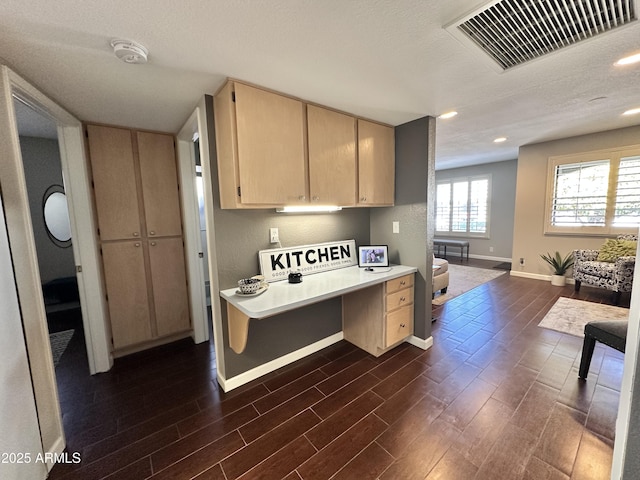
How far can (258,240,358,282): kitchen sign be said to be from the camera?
229 centimetres

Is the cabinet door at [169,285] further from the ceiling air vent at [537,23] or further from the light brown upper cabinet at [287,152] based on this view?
the ceiling air vent at [537,23]

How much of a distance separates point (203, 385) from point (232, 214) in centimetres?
150

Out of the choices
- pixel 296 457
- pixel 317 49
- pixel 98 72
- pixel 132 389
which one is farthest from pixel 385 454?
pixel 98 72

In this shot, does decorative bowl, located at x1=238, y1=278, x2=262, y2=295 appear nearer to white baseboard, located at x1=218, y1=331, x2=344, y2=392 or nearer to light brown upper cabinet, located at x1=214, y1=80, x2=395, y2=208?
light brown upper cabinet, located at x1=214, y1=80, x2=395, y2=208

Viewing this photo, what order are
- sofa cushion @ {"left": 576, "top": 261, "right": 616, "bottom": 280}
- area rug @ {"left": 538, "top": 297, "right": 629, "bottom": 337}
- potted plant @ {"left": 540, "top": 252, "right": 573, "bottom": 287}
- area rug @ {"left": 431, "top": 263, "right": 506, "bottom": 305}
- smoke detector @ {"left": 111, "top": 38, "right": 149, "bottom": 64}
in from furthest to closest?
1. potted plant @ {"left": 540, "top": 252, "right": 573, "bottom": 287}
2. area rug @ {"left": 431, "top": 263, "right": 506, "bottom": 305}
3. sofa cushion @ {"left": 576, "top": 261, "right": 616, "bottom": 280}
4. area rug @ {"left": 538, "top": 297, "right": 629, "bottom": 337}
5. smoke detector @ {"left": 111, "top": 38, "right": 149, "bottom": 64}

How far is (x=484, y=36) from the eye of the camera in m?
1.42

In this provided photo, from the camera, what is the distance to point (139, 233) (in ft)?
8.86

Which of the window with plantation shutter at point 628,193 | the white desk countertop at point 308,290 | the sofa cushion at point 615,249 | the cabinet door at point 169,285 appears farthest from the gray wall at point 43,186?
the window with plantation shutter at point 628,193

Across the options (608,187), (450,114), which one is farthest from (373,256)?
(608,187)

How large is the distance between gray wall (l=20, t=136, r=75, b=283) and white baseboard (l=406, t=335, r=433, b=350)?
4994 millimetres

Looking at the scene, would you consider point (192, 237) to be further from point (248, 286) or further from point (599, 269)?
point (599, 269)

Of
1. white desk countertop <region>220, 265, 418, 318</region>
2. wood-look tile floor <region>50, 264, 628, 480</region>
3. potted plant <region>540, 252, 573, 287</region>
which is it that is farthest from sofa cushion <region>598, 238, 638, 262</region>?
white desk countertop <region>220, 265, 418, 318</region>

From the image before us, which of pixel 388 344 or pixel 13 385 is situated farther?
pixel 388 344

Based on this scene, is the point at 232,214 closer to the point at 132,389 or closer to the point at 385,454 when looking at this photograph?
the point at 132,389
